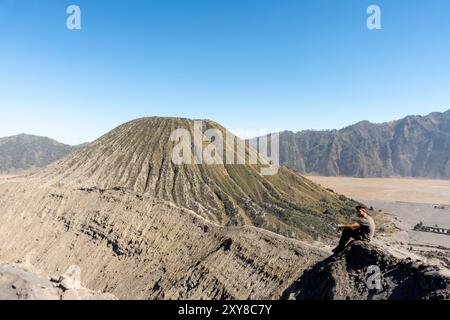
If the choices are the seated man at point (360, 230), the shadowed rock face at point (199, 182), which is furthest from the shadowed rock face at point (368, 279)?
the shadowed rock face at point (199, 182)

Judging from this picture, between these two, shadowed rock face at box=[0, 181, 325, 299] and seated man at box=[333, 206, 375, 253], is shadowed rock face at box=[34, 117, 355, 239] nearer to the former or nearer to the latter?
shadowed rock face at box=[0, 181, 325, 299]

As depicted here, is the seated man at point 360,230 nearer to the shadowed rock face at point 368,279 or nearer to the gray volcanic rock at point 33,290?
the shadowed rock face at point 368,279

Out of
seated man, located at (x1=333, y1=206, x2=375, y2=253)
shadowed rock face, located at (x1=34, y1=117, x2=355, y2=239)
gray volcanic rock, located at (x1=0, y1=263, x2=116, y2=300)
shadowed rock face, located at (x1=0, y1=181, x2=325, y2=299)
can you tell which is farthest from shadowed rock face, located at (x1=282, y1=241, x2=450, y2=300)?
shadowed rock face, located at (x1=34, y1=117, x2=355, y2=239)

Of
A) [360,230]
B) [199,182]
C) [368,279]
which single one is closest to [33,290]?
[368,279]

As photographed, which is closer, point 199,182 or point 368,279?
point 368,279

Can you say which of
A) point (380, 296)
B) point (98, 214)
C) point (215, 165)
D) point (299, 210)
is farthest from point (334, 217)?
point (380, 296)

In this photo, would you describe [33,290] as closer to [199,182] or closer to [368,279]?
[368,279]
